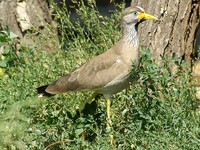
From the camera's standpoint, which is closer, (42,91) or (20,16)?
(42,91)

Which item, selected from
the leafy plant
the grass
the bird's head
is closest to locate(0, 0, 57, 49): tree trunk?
the leafy plant

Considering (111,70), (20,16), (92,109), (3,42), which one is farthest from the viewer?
(20,16)

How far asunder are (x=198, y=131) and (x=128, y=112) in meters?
1.25

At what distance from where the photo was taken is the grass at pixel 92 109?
6.05 metres

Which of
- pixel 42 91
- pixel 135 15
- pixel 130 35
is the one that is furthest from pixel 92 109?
pixel 135 15

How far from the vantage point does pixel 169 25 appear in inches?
316

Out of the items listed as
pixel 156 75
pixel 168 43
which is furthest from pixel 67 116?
pixel 168 43

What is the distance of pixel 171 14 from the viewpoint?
26.3 feet

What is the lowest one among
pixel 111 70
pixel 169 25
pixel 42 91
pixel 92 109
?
pixel 92 109

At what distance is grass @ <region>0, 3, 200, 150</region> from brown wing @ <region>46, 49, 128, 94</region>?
0.18m

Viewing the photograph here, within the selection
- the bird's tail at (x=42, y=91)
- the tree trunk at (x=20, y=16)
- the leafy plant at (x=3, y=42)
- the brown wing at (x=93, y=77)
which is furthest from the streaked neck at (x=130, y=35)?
the tree trunk at (x=20, y=16)

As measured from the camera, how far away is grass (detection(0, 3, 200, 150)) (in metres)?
6.05

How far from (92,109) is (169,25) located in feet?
4.49

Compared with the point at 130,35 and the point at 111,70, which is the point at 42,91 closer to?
the point at 111,70
